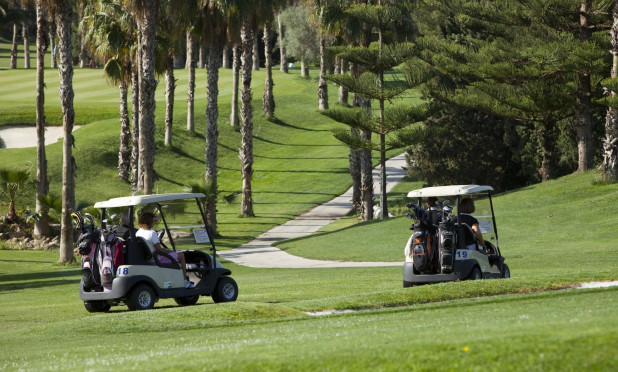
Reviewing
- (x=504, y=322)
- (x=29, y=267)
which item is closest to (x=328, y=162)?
(x=29, y=267)

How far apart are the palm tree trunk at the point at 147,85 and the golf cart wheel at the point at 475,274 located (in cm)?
1396

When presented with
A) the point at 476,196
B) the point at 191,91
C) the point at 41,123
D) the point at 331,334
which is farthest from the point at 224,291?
the point at 191,91

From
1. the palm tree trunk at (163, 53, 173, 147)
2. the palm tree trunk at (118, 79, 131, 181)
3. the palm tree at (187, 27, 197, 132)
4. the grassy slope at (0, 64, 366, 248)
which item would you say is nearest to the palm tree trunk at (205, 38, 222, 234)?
the grassy slope at (0, 64, 366, 248)

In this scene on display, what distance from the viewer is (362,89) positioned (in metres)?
37.1

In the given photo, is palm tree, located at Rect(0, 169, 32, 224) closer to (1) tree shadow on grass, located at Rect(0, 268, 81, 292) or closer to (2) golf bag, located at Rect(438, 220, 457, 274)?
(1) tree shadow on grass, located at Rect(0, 268, 81, 292)

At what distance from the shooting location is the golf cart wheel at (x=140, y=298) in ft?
46.7

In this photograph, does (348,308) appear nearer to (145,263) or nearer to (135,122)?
(145,263)

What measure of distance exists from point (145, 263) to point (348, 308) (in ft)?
11.2

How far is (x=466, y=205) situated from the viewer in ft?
49.6

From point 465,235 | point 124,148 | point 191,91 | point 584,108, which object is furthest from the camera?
point 191,91

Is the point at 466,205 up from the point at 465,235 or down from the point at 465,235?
up

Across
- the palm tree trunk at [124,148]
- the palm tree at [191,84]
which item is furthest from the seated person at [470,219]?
the palm tree trunk at [124,148]

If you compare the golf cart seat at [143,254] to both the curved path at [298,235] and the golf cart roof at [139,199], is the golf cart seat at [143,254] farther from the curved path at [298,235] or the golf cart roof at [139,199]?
the curved path at [298,235]

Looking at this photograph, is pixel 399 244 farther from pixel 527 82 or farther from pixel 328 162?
pixel 328 162
